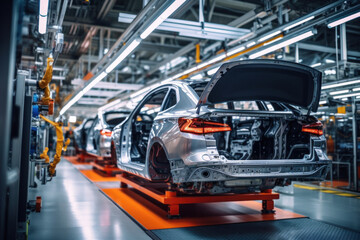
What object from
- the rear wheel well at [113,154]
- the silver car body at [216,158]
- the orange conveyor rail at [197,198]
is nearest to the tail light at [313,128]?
the silver car body at [216,158]

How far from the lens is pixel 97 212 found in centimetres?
423

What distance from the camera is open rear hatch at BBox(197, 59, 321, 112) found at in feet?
10.5

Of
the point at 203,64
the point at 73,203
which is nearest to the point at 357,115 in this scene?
the point at 203,64

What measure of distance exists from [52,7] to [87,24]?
334 cm

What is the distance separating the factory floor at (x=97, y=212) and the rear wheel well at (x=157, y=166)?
61 centimetres

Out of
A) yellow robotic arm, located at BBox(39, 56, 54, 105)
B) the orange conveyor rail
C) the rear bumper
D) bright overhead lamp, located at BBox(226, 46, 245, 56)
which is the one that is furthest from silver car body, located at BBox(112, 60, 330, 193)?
bright overhead lamp, located at BBox(226, 46, 245, 56)

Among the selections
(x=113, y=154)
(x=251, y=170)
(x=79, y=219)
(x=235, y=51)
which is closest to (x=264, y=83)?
(x=251, y=170)

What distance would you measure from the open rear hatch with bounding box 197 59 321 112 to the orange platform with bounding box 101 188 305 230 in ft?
4.79

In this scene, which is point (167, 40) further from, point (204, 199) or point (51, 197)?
point (204, 199)

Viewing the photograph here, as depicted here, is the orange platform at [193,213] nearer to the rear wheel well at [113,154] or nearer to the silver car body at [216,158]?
the silver car body at [216,158]

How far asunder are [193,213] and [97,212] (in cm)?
127

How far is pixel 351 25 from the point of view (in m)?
7.79

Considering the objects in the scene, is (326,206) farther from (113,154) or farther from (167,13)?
(113,154)

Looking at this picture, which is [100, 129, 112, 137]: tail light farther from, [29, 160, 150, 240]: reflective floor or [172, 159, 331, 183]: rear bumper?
[172, 159, 331, 183]: rear bumper
